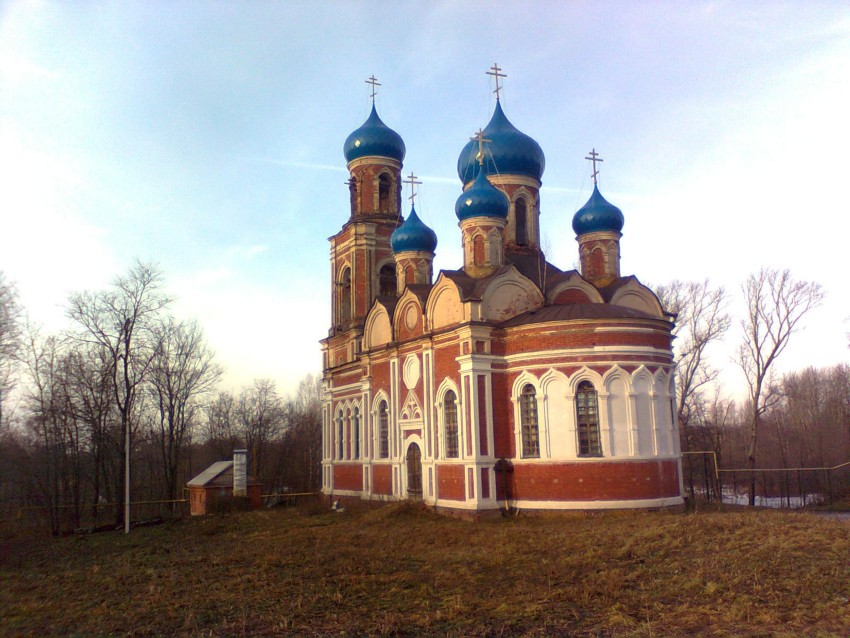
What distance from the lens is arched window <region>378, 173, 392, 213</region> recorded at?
27.5m

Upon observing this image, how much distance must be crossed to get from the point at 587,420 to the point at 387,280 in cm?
1180

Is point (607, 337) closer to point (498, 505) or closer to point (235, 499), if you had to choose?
point (498, 505)

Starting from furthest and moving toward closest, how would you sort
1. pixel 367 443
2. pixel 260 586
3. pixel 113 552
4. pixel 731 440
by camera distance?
pixel 731 440
pixel 367 443
pixel 113 552
pixel 260 586

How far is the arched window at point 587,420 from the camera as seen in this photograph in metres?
17.7

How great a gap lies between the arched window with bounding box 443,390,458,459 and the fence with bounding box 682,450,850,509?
7200mm

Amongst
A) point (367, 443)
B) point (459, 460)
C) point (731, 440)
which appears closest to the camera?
point (459, 460)

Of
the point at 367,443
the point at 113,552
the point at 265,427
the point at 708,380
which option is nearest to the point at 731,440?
the point at 708,380

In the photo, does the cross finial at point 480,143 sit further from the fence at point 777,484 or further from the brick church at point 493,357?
the fence at point 777,484

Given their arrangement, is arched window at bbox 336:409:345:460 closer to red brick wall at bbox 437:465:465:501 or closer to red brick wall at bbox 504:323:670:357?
red brick wall at bbox 437:465:465:501

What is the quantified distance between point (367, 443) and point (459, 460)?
639cm

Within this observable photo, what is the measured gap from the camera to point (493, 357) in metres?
19.0

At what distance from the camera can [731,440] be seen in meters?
57.5

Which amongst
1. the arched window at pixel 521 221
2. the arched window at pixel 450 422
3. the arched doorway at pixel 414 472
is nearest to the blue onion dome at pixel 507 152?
the arched window at pixel 521 221

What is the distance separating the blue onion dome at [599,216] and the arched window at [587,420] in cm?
690
